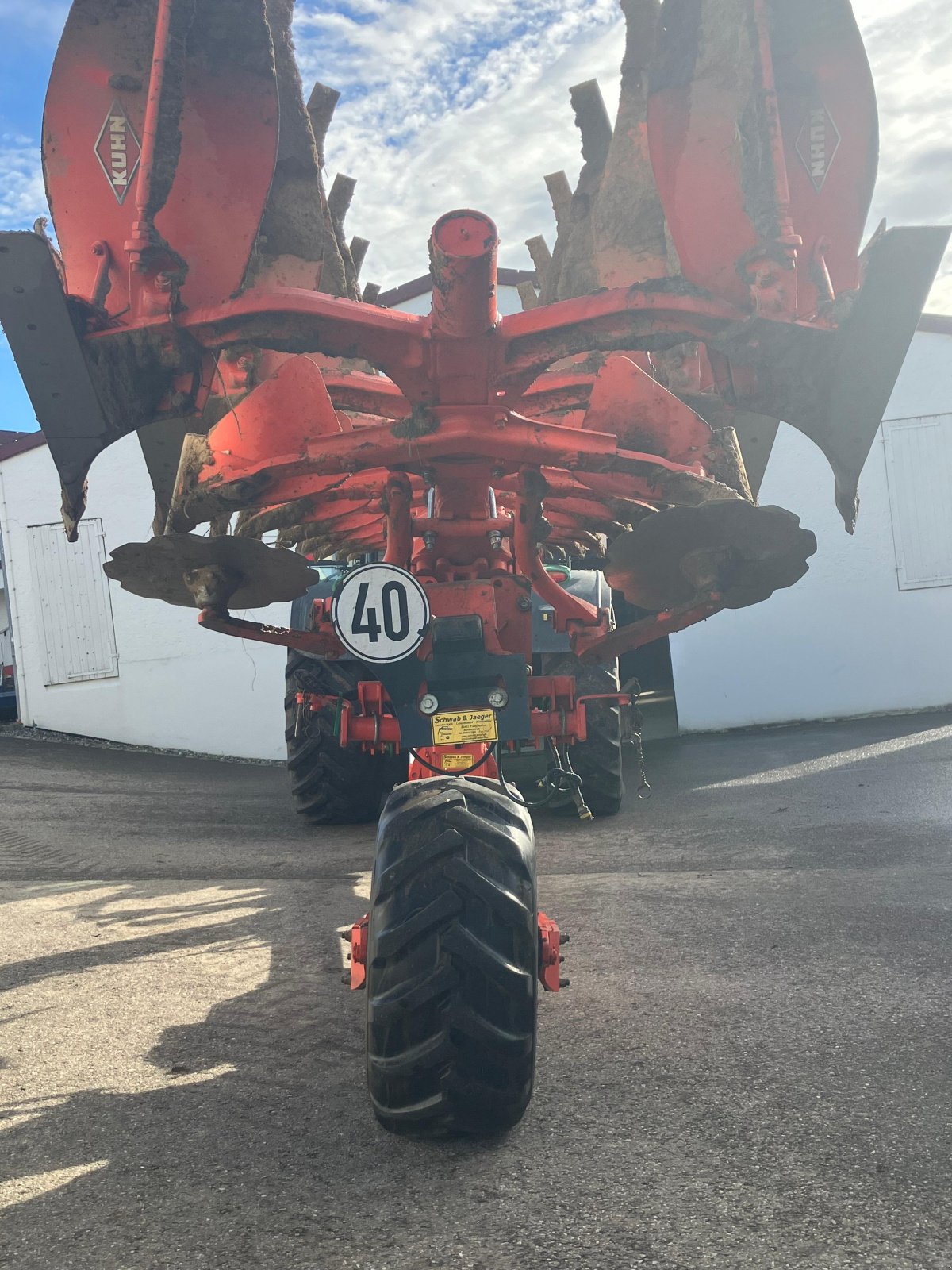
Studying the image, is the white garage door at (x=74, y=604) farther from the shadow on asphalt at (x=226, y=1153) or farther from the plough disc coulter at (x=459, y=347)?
the shadow on asphalt at (x=226, y=1153)

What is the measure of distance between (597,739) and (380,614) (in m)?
4.18

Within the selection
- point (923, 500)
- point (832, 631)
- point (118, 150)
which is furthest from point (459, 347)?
point (923, 500)

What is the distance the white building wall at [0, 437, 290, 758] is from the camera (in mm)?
13133

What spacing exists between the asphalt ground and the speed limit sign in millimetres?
1075

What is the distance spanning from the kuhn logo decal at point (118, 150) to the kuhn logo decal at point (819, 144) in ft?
7.17

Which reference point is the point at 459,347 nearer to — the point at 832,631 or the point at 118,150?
the point at 118,150

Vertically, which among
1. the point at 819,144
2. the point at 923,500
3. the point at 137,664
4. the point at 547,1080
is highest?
the point at 819,144

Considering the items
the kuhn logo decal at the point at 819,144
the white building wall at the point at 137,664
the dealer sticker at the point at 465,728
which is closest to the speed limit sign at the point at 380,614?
the dealer sticker at the point at 465,728

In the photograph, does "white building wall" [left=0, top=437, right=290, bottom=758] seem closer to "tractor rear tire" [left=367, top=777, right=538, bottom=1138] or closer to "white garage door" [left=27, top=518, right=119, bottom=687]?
"white garage door" [left=27, top=518, right=119, bottom=687]

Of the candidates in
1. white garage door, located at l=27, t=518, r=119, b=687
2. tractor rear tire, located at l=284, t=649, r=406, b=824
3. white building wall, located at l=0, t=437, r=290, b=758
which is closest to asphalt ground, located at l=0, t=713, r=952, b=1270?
tractor rear tire, located at l=284, t=649, r=406, b=824

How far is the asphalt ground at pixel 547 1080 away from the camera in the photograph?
193 centimetres

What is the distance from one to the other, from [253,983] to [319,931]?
696mm

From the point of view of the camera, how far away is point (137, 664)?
44.2ft

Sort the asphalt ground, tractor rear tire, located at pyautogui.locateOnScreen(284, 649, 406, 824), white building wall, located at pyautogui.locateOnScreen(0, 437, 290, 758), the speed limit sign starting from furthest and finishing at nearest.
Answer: white building wall, located at pyautogui.locateOnScreen(0, 437, 290, 758) < tractor rear tire, located at pyautogui.locateOnScreen(284, 649, 406, 824) < the speed limit sign < the asphalt ground
